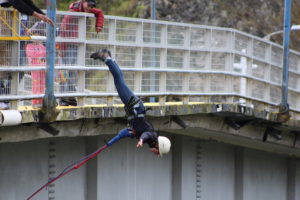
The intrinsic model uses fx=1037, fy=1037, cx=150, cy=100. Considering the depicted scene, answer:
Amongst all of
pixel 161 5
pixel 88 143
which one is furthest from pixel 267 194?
pixel 161 5

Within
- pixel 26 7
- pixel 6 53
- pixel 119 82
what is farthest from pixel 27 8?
pixel 119 82

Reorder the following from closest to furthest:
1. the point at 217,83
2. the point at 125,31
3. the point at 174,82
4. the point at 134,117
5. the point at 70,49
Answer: the point at 134,117 < the point at 70,49 < the point at 125,31 < the point at 174,82 < the point at 217,83

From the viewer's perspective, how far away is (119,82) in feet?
48.0

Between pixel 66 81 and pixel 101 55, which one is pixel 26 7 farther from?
pixel 66 81

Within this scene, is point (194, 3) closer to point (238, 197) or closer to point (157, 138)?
point (238, 197)

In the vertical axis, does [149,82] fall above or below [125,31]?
below

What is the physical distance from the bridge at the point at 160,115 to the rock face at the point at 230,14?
22.2 meters

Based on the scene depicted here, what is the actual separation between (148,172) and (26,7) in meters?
4.97

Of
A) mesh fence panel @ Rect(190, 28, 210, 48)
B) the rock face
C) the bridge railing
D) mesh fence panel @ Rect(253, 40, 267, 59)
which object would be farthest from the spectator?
the rock face

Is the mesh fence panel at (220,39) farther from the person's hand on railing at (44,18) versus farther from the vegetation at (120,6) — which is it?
the vegetation at (120,6)

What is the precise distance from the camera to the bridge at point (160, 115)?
14695 millimetres

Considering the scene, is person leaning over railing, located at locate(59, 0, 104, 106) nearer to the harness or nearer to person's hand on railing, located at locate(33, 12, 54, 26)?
person's hand on railing, located at locate(33, 12, 54, 26)

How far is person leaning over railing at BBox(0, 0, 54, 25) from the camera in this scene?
44.2ft

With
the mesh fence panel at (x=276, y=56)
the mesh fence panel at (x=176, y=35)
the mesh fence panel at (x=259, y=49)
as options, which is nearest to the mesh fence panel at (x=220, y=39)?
the mesh fence panel at (x=176, y=35)
